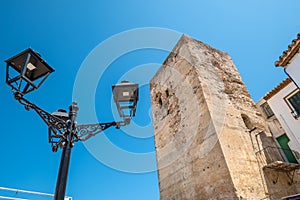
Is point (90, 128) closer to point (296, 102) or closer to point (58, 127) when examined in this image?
point (58, 127)

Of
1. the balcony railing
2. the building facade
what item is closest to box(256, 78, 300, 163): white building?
the balcony railing

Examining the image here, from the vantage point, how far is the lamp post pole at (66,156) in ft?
8.63

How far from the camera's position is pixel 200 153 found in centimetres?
688

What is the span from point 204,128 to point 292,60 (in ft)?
13.6

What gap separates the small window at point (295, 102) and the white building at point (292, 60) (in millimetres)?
3108

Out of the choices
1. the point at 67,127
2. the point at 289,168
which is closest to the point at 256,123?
the point at 289,168

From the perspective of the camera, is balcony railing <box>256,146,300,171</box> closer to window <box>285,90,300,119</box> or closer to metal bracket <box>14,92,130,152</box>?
window <box>285,90,300,119</box>

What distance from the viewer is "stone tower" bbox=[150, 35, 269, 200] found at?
6.01 m

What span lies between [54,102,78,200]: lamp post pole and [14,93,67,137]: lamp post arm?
114 millimetres

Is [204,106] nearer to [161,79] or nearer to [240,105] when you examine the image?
[240,105]

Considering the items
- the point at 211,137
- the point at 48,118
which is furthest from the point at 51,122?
the point at 211,137

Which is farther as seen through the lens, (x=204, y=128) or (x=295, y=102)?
(x=295, y=102)

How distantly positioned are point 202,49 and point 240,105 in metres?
3.63

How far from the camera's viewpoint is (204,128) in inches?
277
